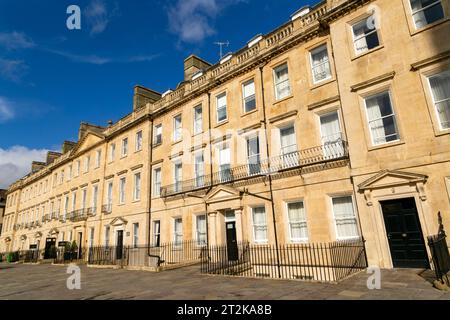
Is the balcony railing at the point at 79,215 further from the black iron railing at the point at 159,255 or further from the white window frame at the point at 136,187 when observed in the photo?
the white window frame at the point at 136,187

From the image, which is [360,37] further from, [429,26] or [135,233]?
[135,233]

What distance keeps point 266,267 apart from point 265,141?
627cm

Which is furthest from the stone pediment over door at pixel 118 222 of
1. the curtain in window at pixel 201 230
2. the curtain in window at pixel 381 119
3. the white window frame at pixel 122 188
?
the curtain in window at pixel 381 119

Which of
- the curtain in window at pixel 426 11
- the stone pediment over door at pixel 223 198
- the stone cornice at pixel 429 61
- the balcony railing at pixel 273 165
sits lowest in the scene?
the stone pediment over door at pixel 223 198

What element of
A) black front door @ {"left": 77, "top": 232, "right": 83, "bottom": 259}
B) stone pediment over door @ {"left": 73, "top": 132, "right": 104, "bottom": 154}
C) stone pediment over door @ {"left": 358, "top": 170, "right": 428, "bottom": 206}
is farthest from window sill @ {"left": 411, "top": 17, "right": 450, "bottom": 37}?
black front door @ {"left": 77, "top": 232, "right": 83, "bottom": 259}

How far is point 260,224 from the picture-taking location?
14.6 m

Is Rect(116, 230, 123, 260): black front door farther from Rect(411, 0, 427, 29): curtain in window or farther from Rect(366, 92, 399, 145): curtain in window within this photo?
Rect(411, 0, 427, 29): curtain in window

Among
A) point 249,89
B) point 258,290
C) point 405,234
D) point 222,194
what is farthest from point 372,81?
point 258,290

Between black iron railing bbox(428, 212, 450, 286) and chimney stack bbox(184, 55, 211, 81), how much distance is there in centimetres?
1834

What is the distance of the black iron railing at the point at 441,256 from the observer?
7230 mm

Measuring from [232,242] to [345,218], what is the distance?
21.1 feet

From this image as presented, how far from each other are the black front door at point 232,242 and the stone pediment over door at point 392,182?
733 cm

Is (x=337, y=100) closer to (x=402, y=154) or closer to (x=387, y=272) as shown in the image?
(x=402, y=154)

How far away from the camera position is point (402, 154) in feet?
33.9
